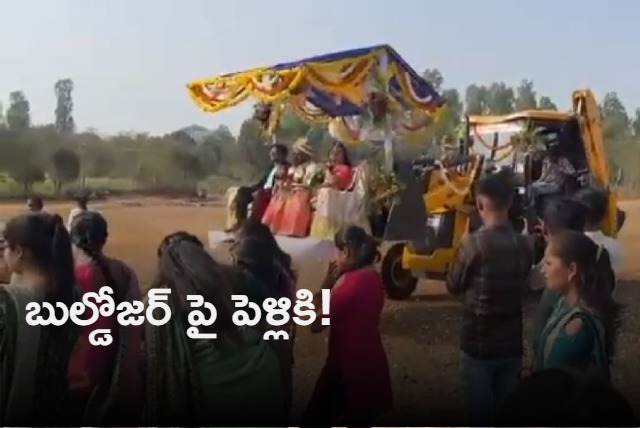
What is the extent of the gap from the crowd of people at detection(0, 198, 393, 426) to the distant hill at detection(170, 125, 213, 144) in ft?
0.96

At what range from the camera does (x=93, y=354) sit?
9.70ft

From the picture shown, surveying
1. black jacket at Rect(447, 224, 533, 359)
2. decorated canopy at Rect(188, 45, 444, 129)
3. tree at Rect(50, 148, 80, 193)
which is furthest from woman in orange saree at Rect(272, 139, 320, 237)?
tree at Rect(50, 148, 80, 193)

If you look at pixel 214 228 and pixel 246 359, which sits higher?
pixel 214 228

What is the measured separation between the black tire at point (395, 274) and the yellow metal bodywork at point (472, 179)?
0.8 inches

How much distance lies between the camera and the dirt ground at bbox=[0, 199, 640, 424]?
117 inches

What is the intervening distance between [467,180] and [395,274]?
425mm

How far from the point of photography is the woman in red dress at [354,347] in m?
3.03

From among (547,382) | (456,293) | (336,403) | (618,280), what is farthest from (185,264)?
(547,382)

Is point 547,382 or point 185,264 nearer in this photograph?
point 547,382

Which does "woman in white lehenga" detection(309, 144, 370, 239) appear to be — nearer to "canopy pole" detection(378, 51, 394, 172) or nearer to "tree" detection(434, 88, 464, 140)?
"canopy pole" detection(378, 51, 394, 172)

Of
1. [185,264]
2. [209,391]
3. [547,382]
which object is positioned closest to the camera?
[547,382]

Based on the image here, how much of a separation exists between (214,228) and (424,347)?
2.55 feet

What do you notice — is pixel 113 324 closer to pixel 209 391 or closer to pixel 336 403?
pixel 209 391

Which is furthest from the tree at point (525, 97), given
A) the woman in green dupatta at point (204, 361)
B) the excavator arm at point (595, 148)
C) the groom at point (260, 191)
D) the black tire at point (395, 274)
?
the woman in green dupatta at point (204, 361)
